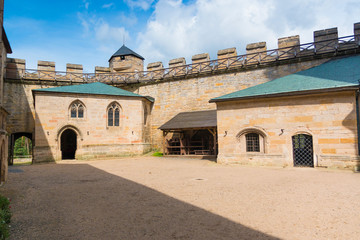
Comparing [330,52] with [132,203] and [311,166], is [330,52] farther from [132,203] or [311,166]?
[132,203]

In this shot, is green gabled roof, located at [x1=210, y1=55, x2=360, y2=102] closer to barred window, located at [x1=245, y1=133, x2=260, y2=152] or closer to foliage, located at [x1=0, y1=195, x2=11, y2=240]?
barred window, located at [x1=245, y1=133, x2=260, y2=152]

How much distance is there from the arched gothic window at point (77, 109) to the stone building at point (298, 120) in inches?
470

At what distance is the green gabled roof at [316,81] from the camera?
37.8 ft

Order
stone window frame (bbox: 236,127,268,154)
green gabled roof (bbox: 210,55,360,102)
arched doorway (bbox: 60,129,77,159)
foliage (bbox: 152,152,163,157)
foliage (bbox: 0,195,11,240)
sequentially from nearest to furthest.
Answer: foliage (bbox: 0,195,11,240), green gabled roof (bbox: 210,55,360,102), stone window frame (bbox: 236,127,268,154), foliage (bbox: 152,152,163,157), arched doorway (bbox: 60,129,77,159)

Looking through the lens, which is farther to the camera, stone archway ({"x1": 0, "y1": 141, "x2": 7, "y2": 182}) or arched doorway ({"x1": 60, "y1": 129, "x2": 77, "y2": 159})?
arched doorway ({"x1": 60, "y1": 129, "x2": 77, "y2": 159})

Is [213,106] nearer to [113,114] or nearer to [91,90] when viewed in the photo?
[113,114]

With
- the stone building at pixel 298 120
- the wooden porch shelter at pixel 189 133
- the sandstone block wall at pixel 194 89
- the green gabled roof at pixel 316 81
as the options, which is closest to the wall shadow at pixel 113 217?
the stone building at pixel 298 120

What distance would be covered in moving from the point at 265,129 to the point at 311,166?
3017 mm

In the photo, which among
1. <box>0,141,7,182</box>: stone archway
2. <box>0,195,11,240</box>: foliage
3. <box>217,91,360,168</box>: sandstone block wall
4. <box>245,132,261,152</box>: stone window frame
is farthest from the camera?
<box>245,132,261,152</box>: stone window frame

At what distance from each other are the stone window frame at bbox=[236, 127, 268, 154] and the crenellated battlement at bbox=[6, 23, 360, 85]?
26.0ft

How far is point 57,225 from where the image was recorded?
4562 millimetres

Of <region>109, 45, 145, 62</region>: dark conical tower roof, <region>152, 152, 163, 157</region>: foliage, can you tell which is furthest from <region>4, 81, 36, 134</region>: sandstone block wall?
<region>152, 152, 163, 157</region>: foliage

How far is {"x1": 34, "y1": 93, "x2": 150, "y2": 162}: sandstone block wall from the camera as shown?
1773cm

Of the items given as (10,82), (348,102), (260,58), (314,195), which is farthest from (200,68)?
(10,82)
